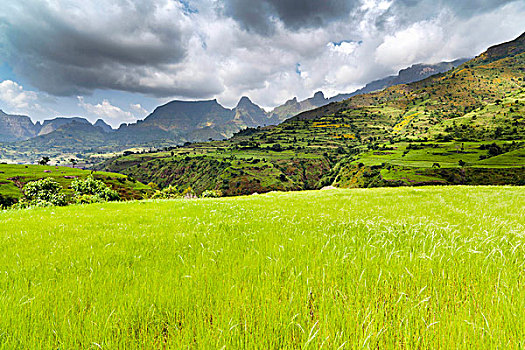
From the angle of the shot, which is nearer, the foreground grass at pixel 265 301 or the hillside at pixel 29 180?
the foreground grass at pixel 265 301

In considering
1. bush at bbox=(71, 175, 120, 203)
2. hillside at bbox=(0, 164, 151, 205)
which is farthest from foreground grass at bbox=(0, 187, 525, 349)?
hillside at bbox=(0, 164, 151, 205)

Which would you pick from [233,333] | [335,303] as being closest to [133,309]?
[233,333]

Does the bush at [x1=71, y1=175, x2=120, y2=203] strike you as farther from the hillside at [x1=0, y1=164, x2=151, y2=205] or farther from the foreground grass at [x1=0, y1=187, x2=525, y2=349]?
the hillside at [x1=0, y1=164, x2=151, y2=205]

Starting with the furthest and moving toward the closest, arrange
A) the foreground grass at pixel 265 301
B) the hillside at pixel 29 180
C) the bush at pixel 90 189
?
the hillside at pixel 29 180 < the bush at pixel 90 189 < the foreground grass at pixel 265 301

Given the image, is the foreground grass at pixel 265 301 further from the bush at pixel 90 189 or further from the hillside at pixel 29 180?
the hillside at pixel 29 180

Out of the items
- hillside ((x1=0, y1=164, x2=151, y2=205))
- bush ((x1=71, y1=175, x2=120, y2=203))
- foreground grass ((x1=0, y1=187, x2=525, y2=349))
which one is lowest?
hillside ((x1=0, y1=164, x2=151, y2=205))

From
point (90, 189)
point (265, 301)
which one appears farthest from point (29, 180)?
point (265, 301)

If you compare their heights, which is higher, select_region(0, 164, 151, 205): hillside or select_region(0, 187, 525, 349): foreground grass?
select_region(0, 187, 525, 349): foreground grass

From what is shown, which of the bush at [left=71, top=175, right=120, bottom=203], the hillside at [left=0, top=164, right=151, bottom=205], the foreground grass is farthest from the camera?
the hillside at [left=0, top=164, right=151, bottom=205]

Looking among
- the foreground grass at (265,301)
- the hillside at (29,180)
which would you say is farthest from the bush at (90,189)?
the hillside at (29,180)

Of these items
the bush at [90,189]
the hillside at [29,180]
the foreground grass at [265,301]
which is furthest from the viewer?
the hillside at [29,180]

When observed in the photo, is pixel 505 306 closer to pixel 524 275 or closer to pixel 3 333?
pixel 524 275

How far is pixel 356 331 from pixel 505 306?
1.64 metres

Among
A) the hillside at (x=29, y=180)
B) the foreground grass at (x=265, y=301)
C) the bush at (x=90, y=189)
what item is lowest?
the hillside at (x=29, y=180)
